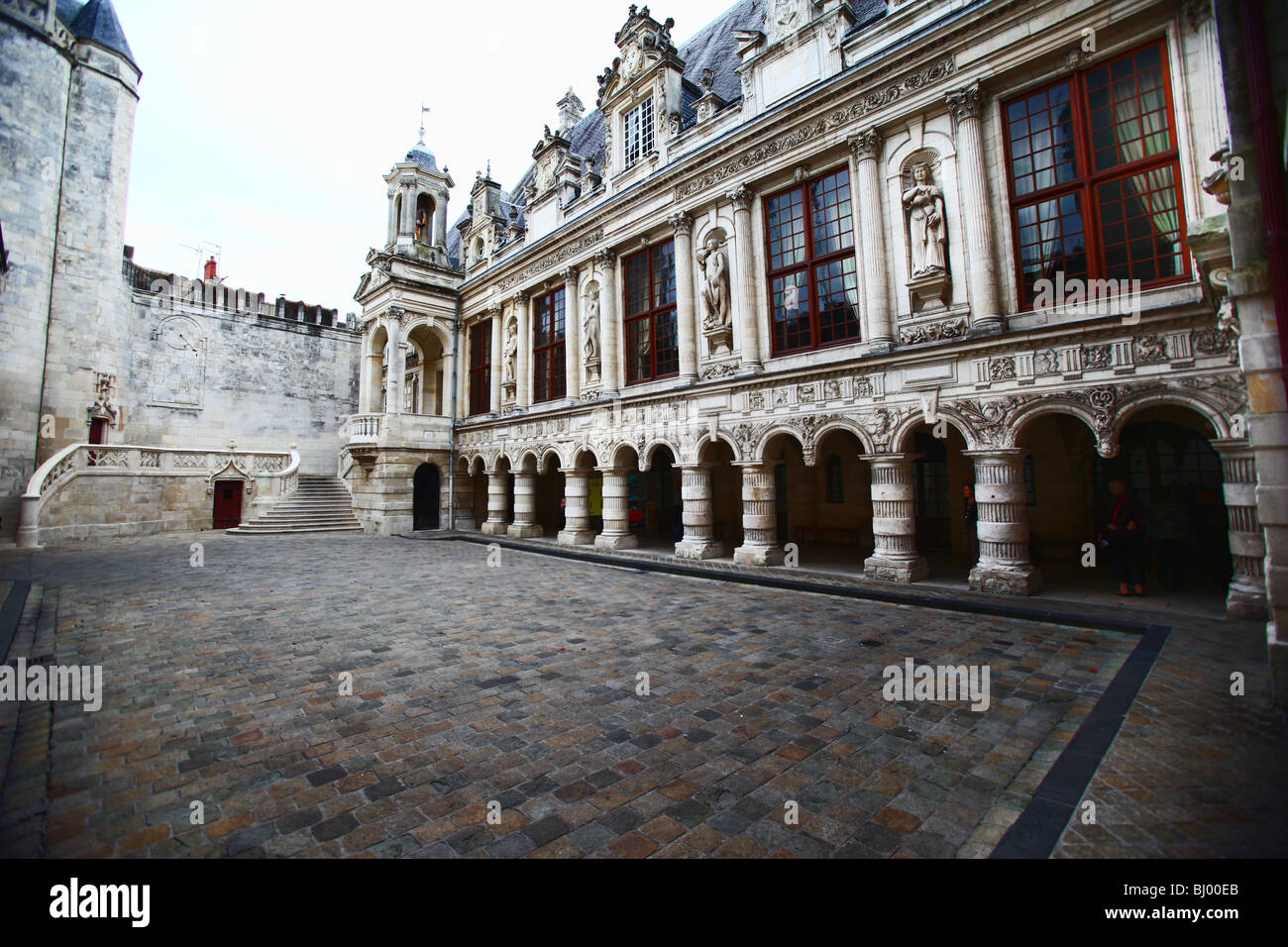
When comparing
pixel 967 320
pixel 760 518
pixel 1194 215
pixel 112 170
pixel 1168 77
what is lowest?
pixel 760 518

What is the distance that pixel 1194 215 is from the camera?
8188mm

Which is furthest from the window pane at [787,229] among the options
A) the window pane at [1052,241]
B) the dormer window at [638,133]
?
the dormer window at [638,133]

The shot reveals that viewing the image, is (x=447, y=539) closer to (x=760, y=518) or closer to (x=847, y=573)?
(x=760, y=518)

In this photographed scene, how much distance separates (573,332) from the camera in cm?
1869

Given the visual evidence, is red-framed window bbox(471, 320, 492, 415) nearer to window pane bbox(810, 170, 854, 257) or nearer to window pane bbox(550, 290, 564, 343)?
window pane bbox(550, 290, 564, 343)

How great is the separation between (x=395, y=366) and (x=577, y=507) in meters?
10.6

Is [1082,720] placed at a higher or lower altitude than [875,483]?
lower

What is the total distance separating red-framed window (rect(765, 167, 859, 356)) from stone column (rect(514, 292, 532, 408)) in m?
10.5

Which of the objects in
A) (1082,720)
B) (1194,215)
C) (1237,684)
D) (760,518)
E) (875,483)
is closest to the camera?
(1082,720)

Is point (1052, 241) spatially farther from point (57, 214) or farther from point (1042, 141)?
point (57, 214)

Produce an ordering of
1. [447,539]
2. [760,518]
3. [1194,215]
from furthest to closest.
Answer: [447,539]
[760,518]
[1194,215]

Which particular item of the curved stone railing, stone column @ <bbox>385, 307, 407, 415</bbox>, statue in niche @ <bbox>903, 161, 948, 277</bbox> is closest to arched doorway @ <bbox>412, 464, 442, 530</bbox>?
stone column @ <bbox>385, 307, 407, 415</bbox>
